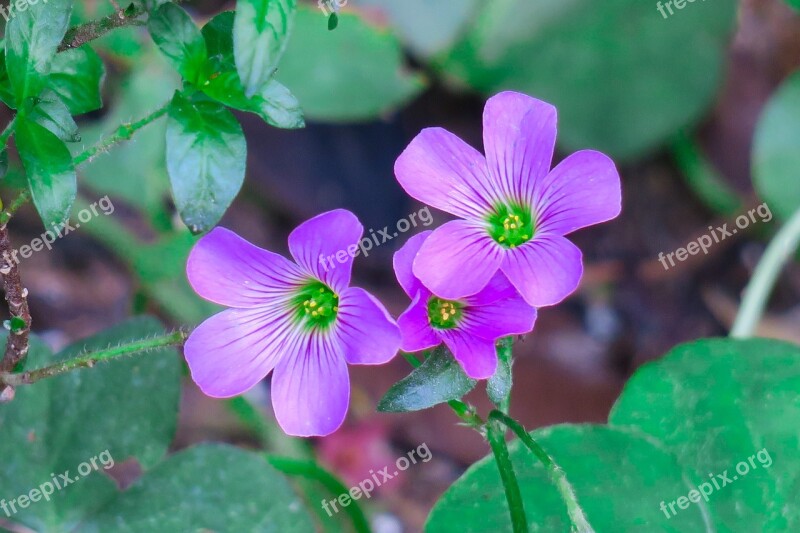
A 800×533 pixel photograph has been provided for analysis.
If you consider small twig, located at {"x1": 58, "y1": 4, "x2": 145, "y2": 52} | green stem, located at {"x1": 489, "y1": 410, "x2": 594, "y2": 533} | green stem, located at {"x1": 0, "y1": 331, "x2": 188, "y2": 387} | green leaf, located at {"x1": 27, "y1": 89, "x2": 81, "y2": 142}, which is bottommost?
green stem, located at {"x1": 489, "y1": 410, "x2": 594, "y2": 533}

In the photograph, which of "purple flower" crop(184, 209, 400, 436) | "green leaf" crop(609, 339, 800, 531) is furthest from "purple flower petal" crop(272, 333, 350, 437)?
"green leaf" crop(609, 339, 800, 531)

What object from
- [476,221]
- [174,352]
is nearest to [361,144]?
[174,352]

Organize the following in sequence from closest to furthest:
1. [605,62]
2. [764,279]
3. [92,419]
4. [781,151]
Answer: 1. [92,419]
2. [764,279]
3. [781,151]
4. [605,62]

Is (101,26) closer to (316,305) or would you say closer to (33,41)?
(33,41)

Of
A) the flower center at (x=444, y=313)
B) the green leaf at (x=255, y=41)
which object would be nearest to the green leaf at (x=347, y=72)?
the flower center at (x=444, y=313)

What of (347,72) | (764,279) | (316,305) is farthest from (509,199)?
(347,72)

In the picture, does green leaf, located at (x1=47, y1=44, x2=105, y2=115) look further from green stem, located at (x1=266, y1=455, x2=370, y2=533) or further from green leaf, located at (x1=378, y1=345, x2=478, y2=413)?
green stem, located at (x1=266, y1=455, x2=370, y2=533)
